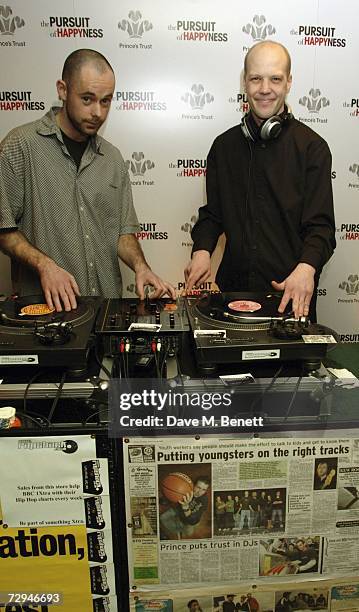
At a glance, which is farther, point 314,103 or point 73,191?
point 314,103

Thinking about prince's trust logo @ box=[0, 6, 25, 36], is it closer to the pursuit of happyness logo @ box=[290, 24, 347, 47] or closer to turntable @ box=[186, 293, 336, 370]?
the pursuit of happyness logo @ box=[290, 24, 347, 47]

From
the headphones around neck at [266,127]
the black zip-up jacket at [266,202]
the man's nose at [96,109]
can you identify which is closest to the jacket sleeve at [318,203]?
the black zip-up jacket at [266,202]

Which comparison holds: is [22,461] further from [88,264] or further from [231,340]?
[88,264]

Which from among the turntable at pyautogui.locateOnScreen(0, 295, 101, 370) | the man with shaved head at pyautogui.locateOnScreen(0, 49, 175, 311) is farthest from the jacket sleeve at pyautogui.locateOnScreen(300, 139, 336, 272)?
the turntable at pyautogui.locateOnScreen(0, 295, 101, 370)

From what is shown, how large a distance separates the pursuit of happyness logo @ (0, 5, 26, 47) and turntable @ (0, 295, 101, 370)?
2211mm

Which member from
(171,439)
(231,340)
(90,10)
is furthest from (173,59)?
(171,439)

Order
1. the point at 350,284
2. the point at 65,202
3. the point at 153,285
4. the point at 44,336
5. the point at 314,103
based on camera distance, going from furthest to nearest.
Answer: the point at 350,284 < the point at 314,103 < the point at 65,202 < the point at 153,285 < the point at 44,336

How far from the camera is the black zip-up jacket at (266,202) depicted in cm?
221

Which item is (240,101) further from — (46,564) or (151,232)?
(46,564)

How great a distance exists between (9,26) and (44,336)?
254 cm

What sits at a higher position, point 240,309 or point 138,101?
point 138,101

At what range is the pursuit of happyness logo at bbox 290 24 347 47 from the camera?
10.2 feet

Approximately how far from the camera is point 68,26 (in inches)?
118

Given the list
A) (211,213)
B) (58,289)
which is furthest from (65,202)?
(58,289)
